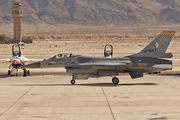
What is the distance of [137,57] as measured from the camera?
2039 centimetres

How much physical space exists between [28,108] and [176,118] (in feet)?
20.0

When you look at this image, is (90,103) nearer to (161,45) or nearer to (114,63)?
(114,63)

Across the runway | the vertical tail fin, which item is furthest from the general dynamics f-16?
the runway

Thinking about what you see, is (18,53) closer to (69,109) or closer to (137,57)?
(137,57)

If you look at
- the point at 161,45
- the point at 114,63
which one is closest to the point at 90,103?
the point at 114,63

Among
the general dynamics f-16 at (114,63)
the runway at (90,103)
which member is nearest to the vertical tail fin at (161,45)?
the general dynamics f-16 at (114,63)

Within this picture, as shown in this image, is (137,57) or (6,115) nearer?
(6,115)

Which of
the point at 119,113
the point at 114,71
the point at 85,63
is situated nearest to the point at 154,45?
the point at 114,71

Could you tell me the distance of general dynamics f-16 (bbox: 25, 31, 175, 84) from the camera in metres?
20.1

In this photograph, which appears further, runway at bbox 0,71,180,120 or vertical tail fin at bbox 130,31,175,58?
vertical tail fin at bbox 130,31,175,58

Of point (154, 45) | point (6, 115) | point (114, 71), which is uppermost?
point (154, 45)

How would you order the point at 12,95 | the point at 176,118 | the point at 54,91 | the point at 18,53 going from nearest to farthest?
1. the point at 176,118
2. the point at 12,95
3. the point at 54,91
4. the point at 18,53

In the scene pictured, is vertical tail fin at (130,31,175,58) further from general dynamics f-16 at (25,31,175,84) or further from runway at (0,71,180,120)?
runway at (0,71,180,120)

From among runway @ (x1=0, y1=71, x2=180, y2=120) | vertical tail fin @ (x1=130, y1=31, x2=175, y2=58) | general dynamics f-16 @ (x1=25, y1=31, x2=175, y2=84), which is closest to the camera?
runway @ (x1=0, y1=71, x2=180, y2=120)
